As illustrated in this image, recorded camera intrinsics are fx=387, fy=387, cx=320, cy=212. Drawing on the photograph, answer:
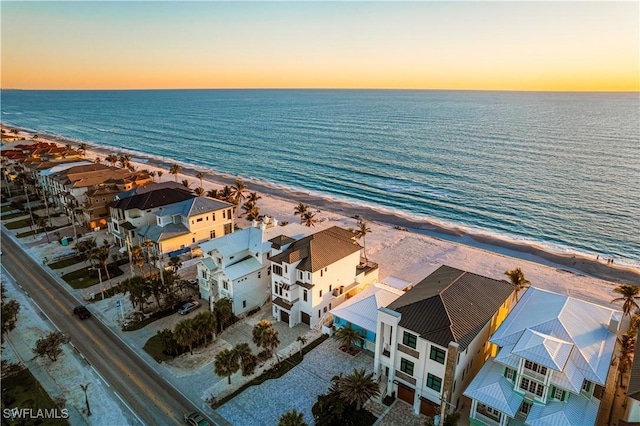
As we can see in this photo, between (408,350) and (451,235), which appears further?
(451,235)

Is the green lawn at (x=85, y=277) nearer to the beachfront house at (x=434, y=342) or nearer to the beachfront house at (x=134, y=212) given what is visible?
the beachfront house at (x=134, y=212)

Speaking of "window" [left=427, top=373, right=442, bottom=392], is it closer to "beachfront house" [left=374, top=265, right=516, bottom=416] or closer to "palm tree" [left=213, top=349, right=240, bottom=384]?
"beachfront house" [left=374, top=265, right=516, bottom=416]

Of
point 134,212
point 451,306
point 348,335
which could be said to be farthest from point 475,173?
point 134,212

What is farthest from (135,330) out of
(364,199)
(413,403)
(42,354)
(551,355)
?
(364,199)

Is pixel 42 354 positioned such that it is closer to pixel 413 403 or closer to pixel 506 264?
pixel 413 403

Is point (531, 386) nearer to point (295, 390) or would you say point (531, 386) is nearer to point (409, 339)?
point (409, 339)

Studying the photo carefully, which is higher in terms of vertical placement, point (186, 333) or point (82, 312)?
point (186, 333)

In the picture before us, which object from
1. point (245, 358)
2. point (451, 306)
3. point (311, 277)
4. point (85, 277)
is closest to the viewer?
point (451, 306)

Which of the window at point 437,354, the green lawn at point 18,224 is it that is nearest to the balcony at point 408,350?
the window at point 437,354
